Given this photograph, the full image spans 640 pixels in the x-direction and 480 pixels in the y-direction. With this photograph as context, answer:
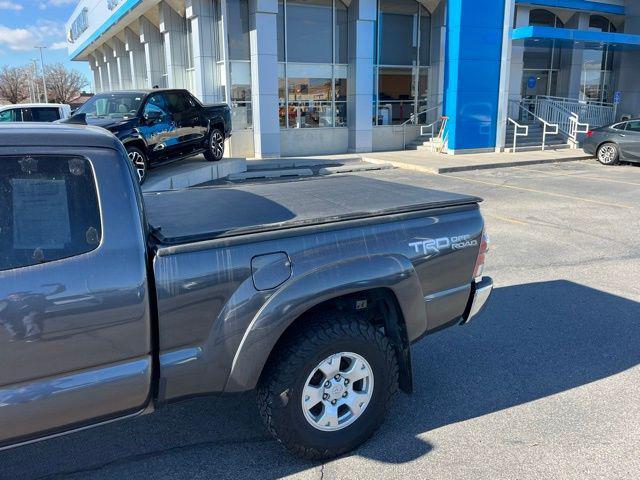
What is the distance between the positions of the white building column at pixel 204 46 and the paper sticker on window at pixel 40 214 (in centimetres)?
1677

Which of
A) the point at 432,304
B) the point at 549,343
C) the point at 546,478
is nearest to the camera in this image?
the point at 546,478

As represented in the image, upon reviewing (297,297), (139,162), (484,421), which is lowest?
(484,421)

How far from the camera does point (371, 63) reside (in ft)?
62.4

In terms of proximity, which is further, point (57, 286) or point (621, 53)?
point (621, 53)

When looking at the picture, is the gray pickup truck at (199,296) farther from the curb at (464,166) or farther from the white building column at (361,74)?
the white building column at (361,74)

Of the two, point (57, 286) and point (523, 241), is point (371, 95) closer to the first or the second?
point (523, 241)

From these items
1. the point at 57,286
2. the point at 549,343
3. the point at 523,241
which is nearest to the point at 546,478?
the point at 549,343

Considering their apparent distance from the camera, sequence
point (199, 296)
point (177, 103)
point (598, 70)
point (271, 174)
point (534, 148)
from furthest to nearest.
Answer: point (598, 70)
point (534, 148)
point (271, 174)
point (177, 103)
point (199, 296)

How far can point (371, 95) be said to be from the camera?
19328 millimetres

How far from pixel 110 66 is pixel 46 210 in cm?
4090

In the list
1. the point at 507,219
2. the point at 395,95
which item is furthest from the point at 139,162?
the point at 395,95

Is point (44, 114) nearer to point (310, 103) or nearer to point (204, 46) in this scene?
point (204, 46)

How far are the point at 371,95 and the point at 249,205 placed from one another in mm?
16883

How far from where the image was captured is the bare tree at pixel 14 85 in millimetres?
69438
